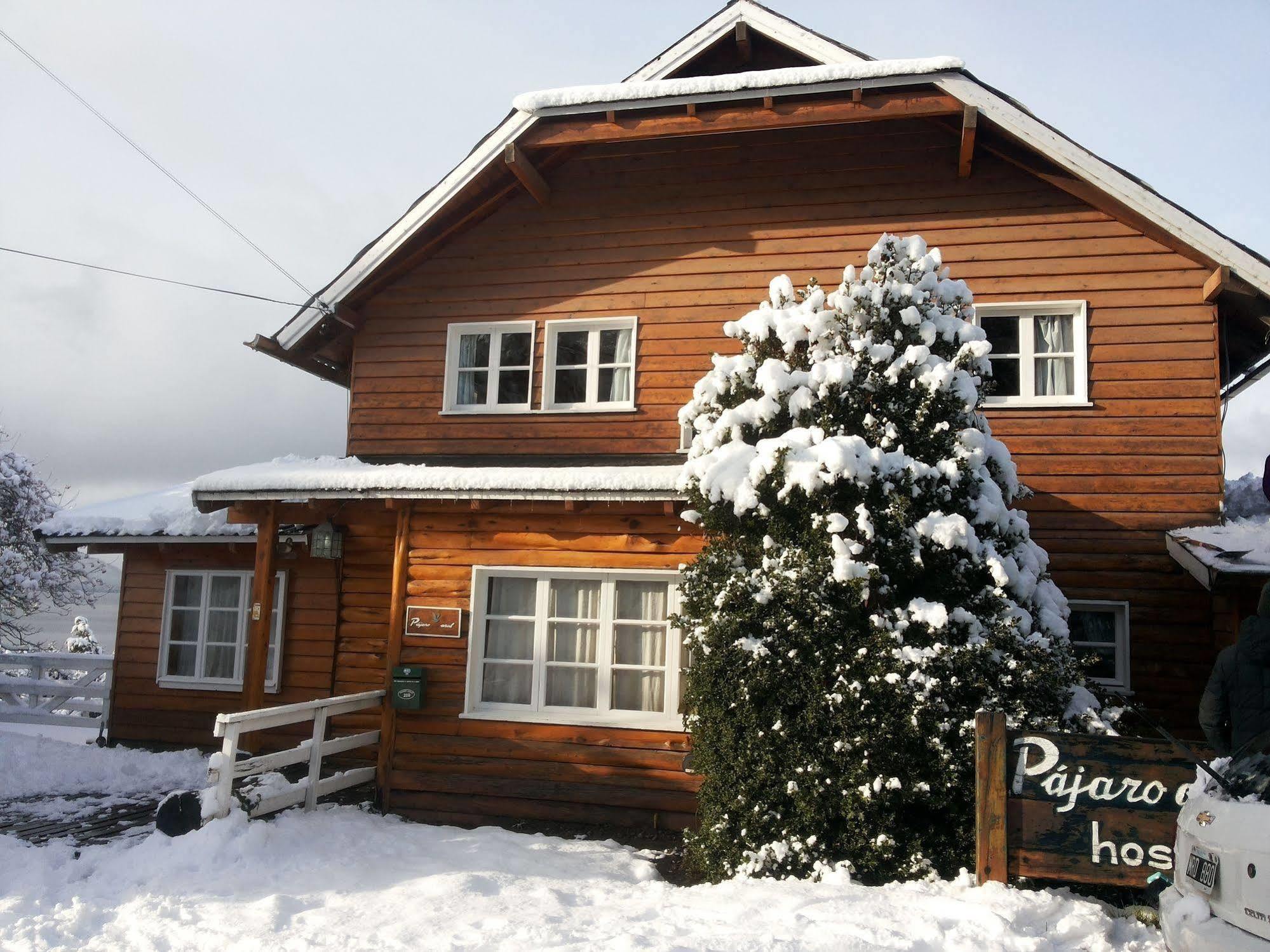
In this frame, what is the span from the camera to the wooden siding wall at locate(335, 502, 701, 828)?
9.02 metres

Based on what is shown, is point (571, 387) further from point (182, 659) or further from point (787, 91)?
point (182, 659)

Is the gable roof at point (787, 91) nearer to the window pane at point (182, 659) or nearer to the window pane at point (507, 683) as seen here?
the window pane at point (182, 659)

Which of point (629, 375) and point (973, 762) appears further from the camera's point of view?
point (629, 375)

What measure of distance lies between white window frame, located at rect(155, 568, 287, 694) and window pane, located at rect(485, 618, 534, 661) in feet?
12.8

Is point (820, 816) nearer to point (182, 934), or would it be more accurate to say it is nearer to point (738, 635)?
point (738, 635)

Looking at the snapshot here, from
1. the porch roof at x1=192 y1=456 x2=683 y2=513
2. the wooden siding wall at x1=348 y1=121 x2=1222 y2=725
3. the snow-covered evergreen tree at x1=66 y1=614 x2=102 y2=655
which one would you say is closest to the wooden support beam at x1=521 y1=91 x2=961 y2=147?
the wooden siding wall at x1=348 y1=121 x2=1222 y2=725

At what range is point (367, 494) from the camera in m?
9.32

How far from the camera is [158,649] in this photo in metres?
13.0

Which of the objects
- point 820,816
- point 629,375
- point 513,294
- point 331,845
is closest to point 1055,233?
point 629,375

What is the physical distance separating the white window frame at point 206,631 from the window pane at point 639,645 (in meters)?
5.13

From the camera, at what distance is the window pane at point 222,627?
42.3 feet

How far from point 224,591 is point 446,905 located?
794 centimetres

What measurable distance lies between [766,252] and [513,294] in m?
2.98

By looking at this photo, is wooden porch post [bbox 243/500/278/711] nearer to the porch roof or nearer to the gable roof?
the porch roof
